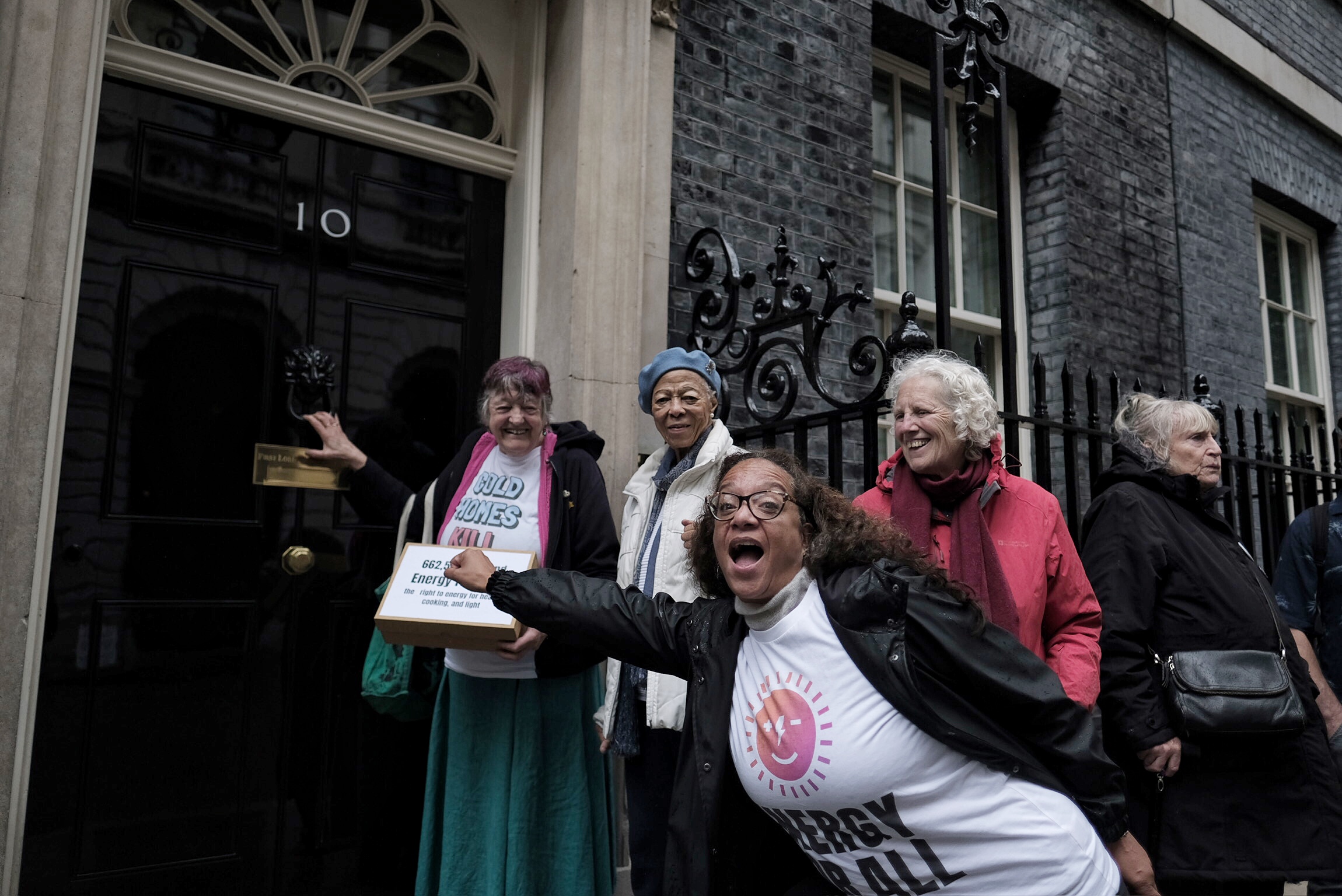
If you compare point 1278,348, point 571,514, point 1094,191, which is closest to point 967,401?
point 571,514

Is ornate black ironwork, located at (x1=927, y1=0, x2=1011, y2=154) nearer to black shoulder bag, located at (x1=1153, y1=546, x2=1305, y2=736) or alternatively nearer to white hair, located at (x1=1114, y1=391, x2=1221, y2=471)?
white hair, located at (x1=1114, y1=391, x2=1221, y2=471)

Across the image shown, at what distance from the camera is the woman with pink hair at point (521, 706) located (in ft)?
10.5

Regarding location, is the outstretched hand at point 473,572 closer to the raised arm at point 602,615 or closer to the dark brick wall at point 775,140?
the raised arm at point 602,615

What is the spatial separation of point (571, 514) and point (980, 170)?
449 centimetres

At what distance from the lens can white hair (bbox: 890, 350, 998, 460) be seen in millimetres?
2676

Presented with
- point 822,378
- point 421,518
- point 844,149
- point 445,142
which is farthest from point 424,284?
point 844,149

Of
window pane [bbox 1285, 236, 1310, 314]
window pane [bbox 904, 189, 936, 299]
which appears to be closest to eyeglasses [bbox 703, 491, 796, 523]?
window pane [bbox 904, 189, 936, 299]

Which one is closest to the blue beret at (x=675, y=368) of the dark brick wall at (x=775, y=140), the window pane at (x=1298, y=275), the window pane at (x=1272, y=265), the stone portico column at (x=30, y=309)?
the dark brick wall at (x=775, y=140)

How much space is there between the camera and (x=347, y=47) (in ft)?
13.3

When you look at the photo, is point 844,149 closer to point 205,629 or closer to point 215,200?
point 215,200

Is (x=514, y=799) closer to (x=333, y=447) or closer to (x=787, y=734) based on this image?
(x=333, y=447)

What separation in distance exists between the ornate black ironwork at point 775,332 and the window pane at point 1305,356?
5.85 metres

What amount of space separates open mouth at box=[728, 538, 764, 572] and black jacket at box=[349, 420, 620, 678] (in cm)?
119

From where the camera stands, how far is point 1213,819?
111 inches
